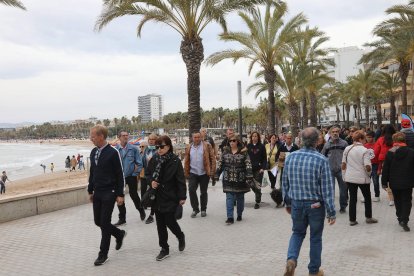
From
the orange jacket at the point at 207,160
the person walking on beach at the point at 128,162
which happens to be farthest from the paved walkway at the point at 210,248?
the orange jacket at the point at 207,160

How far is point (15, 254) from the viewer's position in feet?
19.5

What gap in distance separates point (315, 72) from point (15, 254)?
2950 centimetres

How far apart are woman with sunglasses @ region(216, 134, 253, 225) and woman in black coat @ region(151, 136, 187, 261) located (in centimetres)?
202

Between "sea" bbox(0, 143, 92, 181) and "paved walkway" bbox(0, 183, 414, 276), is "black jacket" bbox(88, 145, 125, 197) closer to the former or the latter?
"paved walkway" bbox(0, 183, 414, 276)

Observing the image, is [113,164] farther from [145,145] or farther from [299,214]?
[145,145]

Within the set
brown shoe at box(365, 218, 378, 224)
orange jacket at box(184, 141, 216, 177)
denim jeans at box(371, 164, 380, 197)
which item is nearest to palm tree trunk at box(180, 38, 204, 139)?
orange jacket at box(184, 141, 216, 177)

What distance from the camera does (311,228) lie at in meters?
4.43

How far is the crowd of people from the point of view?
4.43m

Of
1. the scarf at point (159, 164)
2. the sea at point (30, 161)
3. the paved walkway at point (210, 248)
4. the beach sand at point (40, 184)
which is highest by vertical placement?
the scarf at point (159, 164)

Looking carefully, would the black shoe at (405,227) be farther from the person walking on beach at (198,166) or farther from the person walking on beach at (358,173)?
the person walking on beach at (198,166)

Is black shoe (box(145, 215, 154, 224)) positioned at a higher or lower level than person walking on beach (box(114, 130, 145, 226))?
lower

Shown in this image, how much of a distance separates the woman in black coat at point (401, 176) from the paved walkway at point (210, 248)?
0.31 metres

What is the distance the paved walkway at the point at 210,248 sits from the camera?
197 inches

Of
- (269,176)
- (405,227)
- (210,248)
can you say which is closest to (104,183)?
(210,248)
